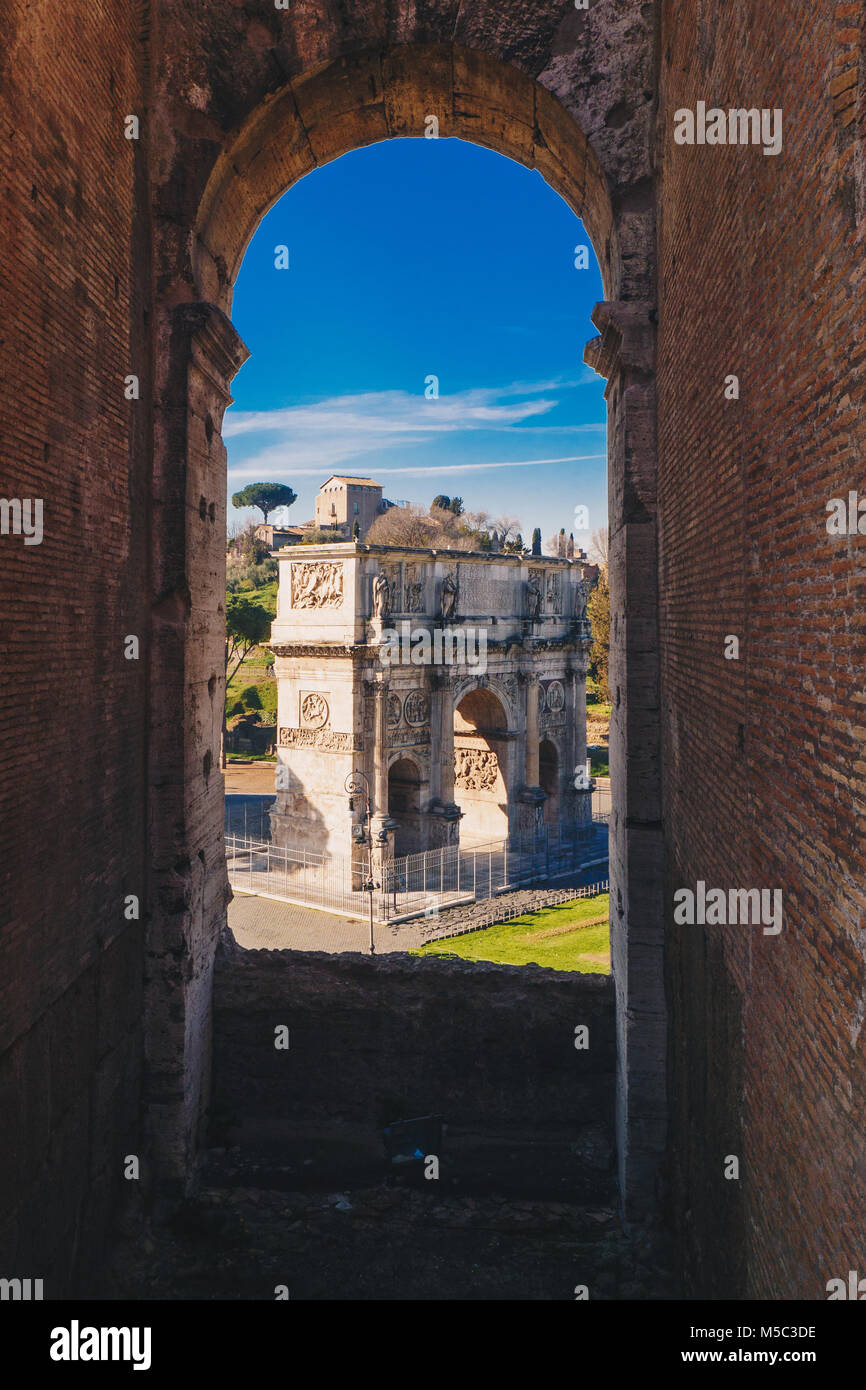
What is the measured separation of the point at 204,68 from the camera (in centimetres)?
711

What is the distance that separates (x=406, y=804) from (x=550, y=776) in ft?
26.0

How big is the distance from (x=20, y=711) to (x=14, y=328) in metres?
2.07

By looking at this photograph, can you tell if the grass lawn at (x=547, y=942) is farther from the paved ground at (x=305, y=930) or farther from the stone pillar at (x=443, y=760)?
the stone pillar at (x=443, y=760)

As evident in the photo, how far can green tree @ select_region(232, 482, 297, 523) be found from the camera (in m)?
86.3

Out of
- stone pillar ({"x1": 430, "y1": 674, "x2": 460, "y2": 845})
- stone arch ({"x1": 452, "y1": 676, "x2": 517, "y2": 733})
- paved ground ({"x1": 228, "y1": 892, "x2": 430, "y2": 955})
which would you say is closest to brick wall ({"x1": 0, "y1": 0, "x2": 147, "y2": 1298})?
paved ground ({"x1": 228, "y1": 892, "x2": 430, "y2": 955})

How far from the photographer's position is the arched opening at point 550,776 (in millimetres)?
33844

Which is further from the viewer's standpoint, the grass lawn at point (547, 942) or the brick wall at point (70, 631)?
the grass lawn at point (547, 942)

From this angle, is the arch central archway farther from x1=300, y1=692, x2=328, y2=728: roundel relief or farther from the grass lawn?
x1=300, y1=692, x2=328, y2=728: roundel relief

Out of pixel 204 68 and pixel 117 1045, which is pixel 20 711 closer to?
pixel 117 1045

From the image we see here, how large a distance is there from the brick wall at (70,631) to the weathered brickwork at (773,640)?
12.3ft

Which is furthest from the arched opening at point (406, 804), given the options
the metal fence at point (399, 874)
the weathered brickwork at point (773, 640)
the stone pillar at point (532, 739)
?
the weathered brickwork at point (773, 640)

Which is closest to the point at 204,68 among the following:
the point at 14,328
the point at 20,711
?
the point at 14,328

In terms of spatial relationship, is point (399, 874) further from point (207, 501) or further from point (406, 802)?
point (207, 501)

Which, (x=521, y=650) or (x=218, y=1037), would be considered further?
(x=521, y=650)
